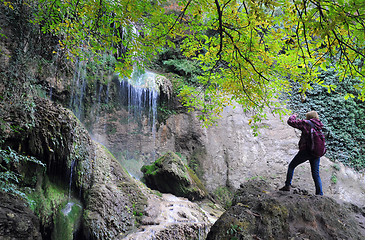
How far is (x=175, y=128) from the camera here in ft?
36.0

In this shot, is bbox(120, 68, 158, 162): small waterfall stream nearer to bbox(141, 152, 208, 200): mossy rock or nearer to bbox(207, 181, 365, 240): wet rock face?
bbox(141, 152, 208, 200): mossy rock

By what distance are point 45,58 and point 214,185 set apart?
791cm

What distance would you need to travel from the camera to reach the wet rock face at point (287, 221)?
251cm

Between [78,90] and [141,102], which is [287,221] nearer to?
[78,90]

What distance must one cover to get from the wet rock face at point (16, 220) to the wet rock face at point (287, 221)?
2.65 m

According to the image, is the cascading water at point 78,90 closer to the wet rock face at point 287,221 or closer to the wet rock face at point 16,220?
the wet rock face at point 16,220

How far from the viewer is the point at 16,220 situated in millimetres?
3197

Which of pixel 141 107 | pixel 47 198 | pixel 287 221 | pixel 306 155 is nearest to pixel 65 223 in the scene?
pixel 47 198

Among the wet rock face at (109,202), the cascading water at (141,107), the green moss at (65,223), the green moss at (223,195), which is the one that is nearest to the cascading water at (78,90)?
the cascading water at (141,107)

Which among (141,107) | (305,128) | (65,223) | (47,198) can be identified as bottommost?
(65,223)

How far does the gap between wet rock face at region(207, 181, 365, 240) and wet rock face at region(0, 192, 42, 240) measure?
2.65 meters

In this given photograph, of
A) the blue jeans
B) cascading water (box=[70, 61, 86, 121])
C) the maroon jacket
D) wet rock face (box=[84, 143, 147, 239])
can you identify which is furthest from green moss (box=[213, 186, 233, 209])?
cascading water (box=[70, 61, 86, 121])

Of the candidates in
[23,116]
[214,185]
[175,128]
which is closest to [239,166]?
[214,185]

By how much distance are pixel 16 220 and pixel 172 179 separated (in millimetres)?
4807
